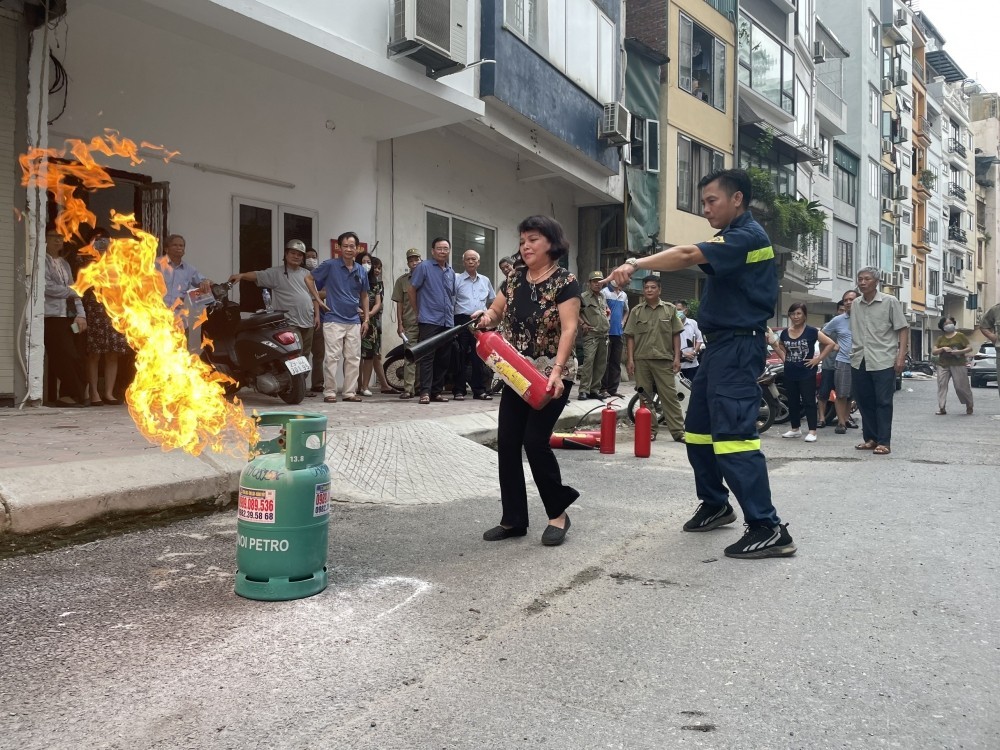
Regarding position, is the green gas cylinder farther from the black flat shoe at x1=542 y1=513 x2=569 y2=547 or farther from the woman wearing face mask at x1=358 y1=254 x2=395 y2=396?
the woman wearing face mask at x1=358 y1=254 x2=395 y2=396

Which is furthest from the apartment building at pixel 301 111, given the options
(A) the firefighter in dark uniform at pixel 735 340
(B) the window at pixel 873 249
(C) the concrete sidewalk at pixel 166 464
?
(B) the window at pixel 873 249

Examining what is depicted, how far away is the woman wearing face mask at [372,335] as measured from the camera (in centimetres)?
1080

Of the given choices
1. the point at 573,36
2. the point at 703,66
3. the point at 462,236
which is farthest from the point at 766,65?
the point at 462,236

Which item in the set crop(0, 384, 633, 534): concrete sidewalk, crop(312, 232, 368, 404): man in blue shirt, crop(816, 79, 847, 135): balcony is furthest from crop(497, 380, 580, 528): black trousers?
crop(816, 79, 847, 135): balcony

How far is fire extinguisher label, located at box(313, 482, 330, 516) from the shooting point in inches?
137

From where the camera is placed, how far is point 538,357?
4508 mm

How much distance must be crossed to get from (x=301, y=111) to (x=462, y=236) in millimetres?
4208

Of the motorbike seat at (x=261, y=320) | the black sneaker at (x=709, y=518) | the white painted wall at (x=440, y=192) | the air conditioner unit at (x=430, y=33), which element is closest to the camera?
the black sneaker at (x=709, y=518)

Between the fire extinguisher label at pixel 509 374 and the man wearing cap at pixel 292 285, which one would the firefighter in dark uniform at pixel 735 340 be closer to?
the fire extinguisher label at pixel 509 374

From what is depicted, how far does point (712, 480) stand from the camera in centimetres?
478

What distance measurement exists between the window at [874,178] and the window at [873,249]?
1876 millimetres

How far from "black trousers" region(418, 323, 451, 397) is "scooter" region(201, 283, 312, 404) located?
1.65 metres

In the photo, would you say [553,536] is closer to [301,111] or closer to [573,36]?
[301,111]

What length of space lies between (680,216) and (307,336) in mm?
12014
